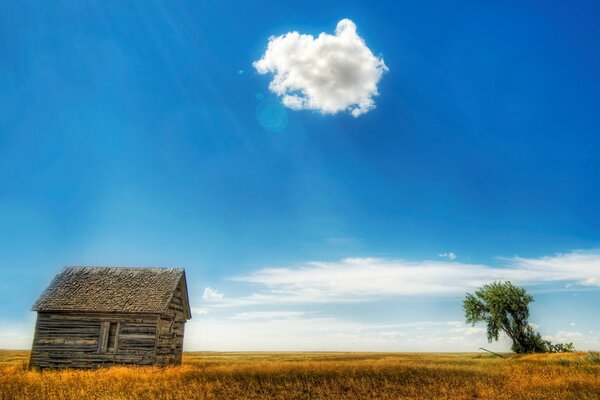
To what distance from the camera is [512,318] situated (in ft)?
139

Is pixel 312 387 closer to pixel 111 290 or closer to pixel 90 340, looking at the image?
pixel 90 340

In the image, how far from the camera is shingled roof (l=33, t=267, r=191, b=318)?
2403cm

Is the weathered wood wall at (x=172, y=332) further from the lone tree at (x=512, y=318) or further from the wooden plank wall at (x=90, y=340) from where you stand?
the lone tree at (x=512, y=318)

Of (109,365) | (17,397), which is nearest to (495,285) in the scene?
(109,365)

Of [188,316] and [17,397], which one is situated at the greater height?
[188,316]

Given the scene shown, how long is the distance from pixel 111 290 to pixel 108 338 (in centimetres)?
300

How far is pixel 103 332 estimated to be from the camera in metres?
23.7

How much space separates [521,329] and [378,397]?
35889mm

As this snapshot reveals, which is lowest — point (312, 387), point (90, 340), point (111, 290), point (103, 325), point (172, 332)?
point (312, 387)

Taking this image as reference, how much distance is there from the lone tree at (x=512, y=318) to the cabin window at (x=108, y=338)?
35861 mm

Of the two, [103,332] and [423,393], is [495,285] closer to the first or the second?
[423,393]

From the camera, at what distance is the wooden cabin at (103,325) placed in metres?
23.3

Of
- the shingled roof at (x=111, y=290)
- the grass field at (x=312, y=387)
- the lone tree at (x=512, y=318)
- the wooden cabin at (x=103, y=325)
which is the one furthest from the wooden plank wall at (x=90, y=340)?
the lone tree at (x=512, y=318)

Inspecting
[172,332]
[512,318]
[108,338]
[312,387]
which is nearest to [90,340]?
[108,338]
